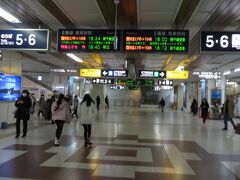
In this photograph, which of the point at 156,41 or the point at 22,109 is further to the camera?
the point at 22,109

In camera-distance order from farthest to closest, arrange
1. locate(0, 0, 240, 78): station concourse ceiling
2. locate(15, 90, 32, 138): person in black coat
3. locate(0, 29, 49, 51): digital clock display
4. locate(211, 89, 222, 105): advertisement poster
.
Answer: locate(211, 89, 222, 105): advertisement poster
locate(15, 90, 32, 138): person in black coat
locate(0, 29, 49, 51): digital clock display
locate(0, 0, 240, 78): station concourse ceiling

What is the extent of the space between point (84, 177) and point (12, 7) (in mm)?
5645

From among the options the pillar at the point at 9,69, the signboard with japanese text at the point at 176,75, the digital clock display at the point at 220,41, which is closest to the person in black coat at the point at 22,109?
the pillar at the point at 9,69

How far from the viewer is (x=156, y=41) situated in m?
9.62

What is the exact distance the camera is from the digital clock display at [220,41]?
30.1 ft

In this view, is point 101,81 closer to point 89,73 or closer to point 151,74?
point 89,73

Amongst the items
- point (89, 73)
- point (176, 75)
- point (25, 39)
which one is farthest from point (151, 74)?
point (25, 39)

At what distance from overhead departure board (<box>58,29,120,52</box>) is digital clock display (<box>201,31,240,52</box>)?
106 inches

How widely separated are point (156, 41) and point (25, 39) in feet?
13.6

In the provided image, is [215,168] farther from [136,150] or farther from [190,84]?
[190,84]

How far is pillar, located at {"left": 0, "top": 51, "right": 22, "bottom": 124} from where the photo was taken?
566 inches

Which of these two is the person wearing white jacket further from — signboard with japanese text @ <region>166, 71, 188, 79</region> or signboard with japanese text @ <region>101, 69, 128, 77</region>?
signboard with japanese text @ <region>166, 71, 188, 79</region>

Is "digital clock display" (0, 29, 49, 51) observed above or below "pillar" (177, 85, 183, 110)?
above

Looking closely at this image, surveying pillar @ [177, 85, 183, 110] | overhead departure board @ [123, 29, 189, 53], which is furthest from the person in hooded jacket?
pillar @ [177, 85, 183, 110]
